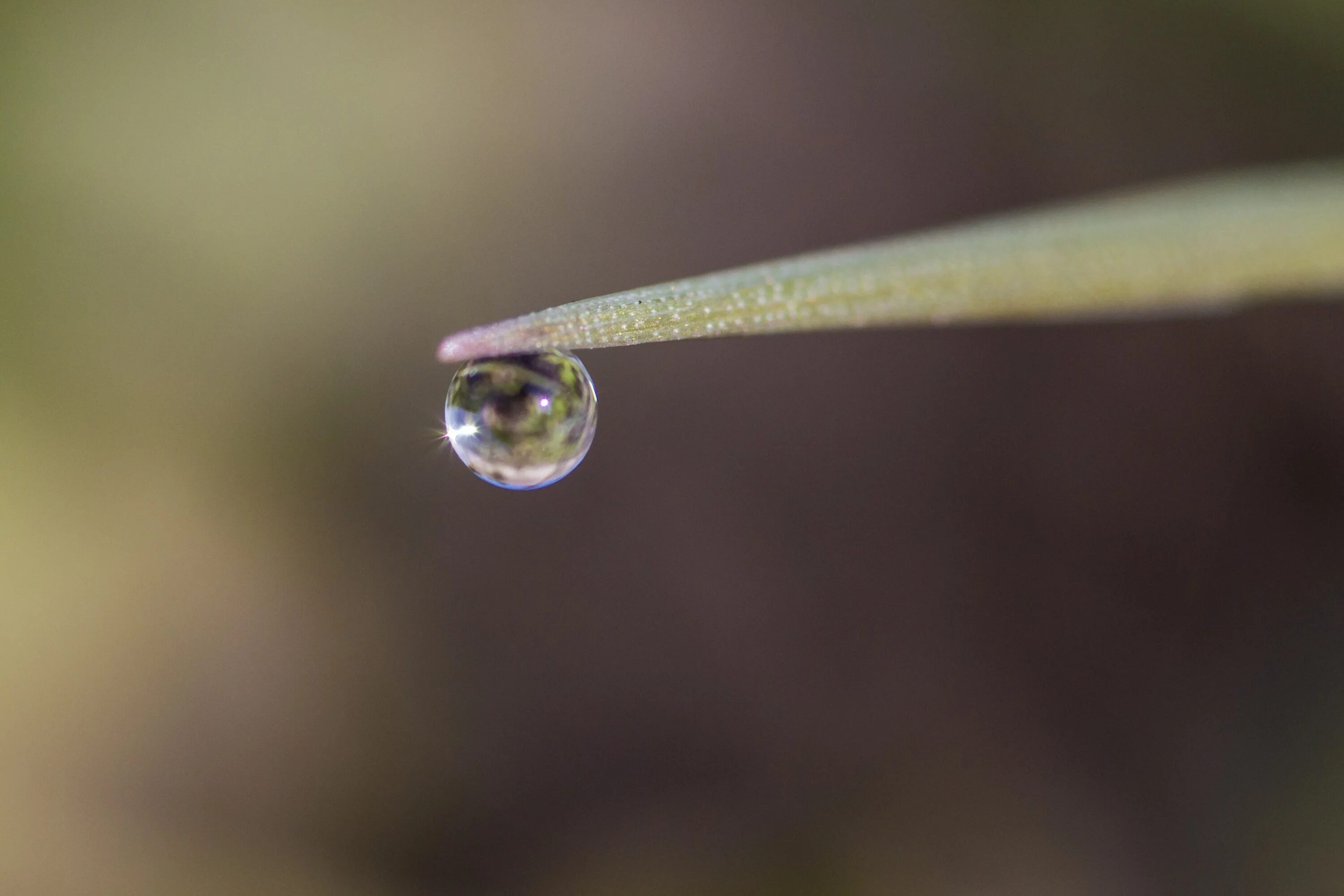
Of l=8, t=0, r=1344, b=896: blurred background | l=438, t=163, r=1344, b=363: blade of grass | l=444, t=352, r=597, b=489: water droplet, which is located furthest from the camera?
l=8, t=0, r=1344, b=896: blurred background

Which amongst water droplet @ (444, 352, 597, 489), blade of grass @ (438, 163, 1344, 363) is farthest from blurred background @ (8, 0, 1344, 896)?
blade of grass @ (438, 163, 1344, 363)

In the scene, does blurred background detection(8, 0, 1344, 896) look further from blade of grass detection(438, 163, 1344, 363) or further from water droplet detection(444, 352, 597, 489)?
blade of grass detection(438, 163, 1344, 363)

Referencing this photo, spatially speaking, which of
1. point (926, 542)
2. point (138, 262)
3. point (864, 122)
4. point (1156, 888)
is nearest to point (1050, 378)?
point (926, 542)

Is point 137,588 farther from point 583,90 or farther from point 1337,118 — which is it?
point 1337,118

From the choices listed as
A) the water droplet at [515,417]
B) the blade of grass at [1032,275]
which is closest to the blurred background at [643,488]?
the water droplet at [515,417]

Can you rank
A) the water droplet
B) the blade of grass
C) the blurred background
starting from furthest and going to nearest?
the blurred background
the water droplet
the blade of grass

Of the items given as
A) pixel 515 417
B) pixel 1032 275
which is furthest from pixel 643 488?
pixel 1032 275

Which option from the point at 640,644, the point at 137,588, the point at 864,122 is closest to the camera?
the point at 137,588

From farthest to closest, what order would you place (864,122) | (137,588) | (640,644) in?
(864,122) < (640,644) < (137,588)
